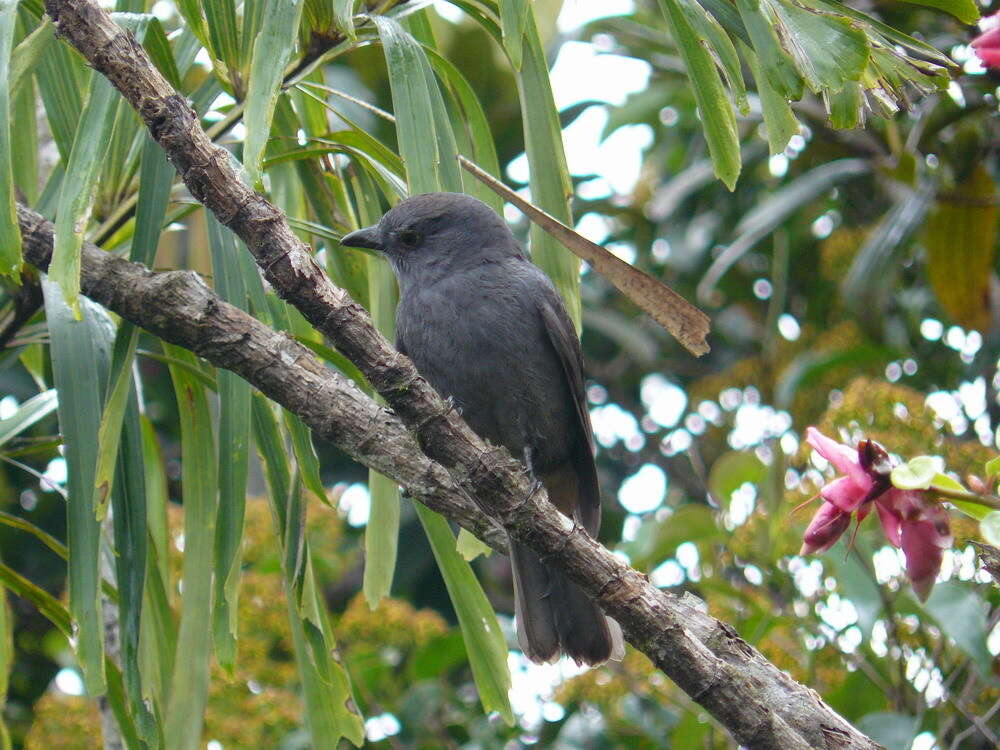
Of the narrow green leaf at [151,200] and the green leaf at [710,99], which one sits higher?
the green leaf at [710,99]

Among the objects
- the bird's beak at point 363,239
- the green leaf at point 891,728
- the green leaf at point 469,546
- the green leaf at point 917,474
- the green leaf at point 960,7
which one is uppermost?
the green leaf at point 960,7

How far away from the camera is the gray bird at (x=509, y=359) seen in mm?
3338

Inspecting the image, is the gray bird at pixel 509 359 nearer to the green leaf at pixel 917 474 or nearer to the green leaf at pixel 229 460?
the green leaf at pixel 229 460

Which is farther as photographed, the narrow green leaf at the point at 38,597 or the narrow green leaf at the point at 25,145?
the narrow green leaf at the point at 25,145

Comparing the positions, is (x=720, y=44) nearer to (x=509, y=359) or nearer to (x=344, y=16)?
(x=344, y=16)

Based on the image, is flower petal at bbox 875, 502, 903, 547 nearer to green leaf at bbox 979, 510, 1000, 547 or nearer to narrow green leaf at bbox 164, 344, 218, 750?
green leaf at bbox 979, 510, 1000, 547

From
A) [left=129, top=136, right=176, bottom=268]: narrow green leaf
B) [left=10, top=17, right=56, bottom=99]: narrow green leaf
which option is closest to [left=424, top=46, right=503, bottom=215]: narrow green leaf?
[left=129, top=136, right=176, bottom=268]: narrow green leaf

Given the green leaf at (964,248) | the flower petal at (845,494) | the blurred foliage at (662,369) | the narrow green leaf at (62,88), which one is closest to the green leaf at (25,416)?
the blurred foliage at (662,369)

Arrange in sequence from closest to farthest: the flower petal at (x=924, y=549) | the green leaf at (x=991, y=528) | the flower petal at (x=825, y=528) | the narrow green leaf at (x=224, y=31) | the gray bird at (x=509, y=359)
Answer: the green leaf at (x=991, y=528)
the flower petal at (x=924, y=549)
the flower petal at (x=825, y=528)
the narrow green leaf at (x=224, y=31)
the gray bird at (x=509, y=359)

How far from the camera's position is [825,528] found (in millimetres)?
1791

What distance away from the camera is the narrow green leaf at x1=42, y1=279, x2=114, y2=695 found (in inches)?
94.4

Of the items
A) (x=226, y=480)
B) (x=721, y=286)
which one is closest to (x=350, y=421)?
(x=226, y=480)

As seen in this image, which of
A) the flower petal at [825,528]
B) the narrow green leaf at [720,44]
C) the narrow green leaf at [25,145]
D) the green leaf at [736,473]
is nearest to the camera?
the flower petal at [825,528]

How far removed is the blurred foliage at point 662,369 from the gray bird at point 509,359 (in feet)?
0.88
